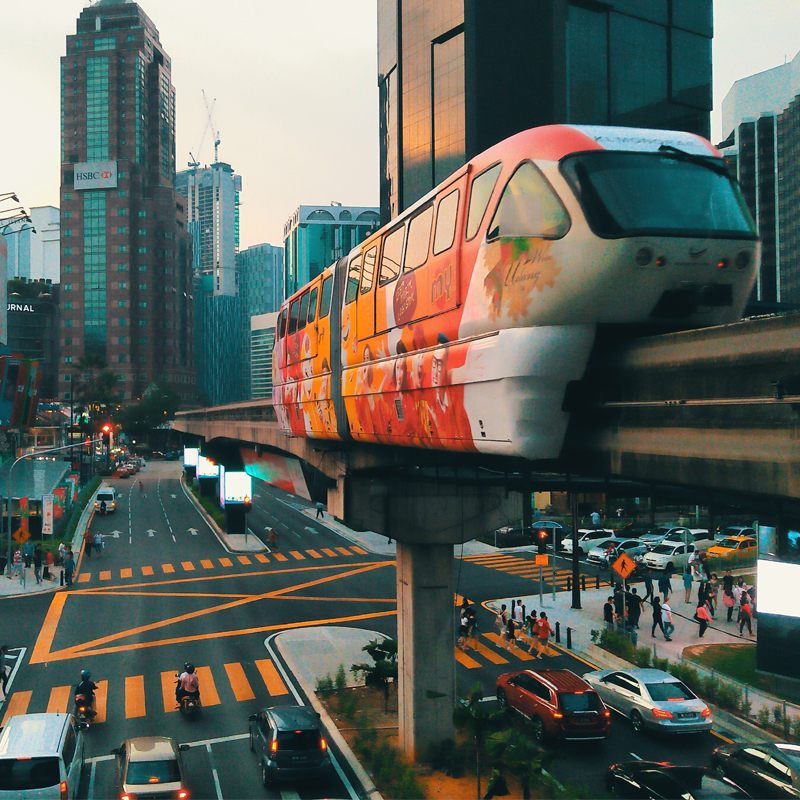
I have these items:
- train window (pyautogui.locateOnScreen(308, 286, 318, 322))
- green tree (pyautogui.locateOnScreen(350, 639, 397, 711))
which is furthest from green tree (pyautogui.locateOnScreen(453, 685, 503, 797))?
train window (pyautogui.locateOnScreen(308, 286, 318, 322))

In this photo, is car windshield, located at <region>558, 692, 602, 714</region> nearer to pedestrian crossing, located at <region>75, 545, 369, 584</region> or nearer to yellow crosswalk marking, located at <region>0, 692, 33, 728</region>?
yellow crosswalk marking, located at <region>0, 692, 33, 728</region>

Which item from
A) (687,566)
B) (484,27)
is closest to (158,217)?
(484,27)

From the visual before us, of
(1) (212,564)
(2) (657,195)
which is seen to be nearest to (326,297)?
(2) (657,195)

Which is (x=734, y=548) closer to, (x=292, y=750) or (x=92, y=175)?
(x=292, y=750)

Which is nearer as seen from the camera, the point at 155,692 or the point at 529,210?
the point at 529,210

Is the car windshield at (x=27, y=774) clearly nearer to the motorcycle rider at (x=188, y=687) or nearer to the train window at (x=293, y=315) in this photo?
the motorcycle rider at (x=188, y=687)

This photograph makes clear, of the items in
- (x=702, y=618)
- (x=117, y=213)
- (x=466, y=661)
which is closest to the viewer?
(x=466, y=661)

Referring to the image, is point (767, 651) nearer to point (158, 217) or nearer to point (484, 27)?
point (484, 27)
